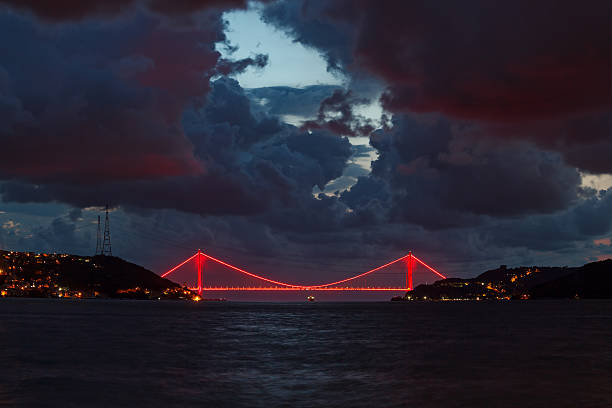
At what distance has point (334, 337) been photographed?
61.6m

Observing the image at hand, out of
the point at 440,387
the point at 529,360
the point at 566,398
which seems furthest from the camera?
the point at 529,360

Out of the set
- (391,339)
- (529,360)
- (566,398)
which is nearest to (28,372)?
(566,398)

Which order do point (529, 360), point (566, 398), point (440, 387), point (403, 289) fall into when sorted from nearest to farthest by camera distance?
point (566, 398) < point (440, 387) < point (529, 360) < point (403, 289)

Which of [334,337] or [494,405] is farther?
[334,337]

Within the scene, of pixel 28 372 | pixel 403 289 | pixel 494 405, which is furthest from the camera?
pixel 403 289

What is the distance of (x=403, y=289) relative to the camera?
181375 millimetres

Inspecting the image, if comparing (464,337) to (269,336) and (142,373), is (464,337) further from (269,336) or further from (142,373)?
(142,373)

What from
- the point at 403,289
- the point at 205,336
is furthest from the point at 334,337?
the point at 403,289

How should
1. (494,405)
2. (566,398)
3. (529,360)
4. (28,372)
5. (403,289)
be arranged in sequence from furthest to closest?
1. (403,289)
2. (529,360)
3. (28,372)
4. (566,398)
5. (494,405)

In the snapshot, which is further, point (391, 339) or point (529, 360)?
point (391, 339)

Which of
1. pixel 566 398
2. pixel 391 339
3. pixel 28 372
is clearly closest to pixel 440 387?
pixel 566 398

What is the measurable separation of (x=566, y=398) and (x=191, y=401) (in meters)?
16.2

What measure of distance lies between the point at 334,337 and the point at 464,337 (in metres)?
13.5

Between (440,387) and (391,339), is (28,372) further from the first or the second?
(391,339)
